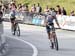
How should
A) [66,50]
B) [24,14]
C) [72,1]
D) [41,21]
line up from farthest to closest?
[72,1] → [24,14] → [41,21] → [66,50]

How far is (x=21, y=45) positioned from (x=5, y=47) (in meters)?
3.33

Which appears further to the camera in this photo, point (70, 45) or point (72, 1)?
point (72, 1)

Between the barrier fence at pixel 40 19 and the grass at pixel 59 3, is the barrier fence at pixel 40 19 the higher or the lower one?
the lower one

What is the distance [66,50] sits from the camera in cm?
1809

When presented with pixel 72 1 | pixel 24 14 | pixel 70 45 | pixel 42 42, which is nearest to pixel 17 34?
pixel 42 42

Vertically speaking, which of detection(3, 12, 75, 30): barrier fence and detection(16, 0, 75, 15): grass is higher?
detection(16, 0, 75, 15): grass

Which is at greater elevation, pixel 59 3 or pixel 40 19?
pixel 59 3

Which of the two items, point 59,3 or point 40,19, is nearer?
point 40,19

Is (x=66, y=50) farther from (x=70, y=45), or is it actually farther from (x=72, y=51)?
(x=70, y=45)

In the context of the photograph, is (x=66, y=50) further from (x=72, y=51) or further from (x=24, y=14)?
(x=24, y=14)

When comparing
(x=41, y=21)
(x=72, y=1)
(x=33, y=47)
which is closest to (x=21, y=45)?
(x=33, y=47)

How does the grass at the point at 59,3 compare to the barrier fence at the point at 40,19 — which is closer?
the barrier fence at the point at 40,19

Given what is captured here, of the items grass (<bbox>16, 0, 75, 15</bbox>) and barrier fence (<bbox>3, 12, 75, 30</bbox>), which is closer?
barrier fence (<bbox>3, 12, 75, 30</bbox>)

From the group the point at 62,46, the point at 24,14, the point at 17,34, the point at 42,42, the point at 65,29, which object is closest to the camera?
the point at 62,46
